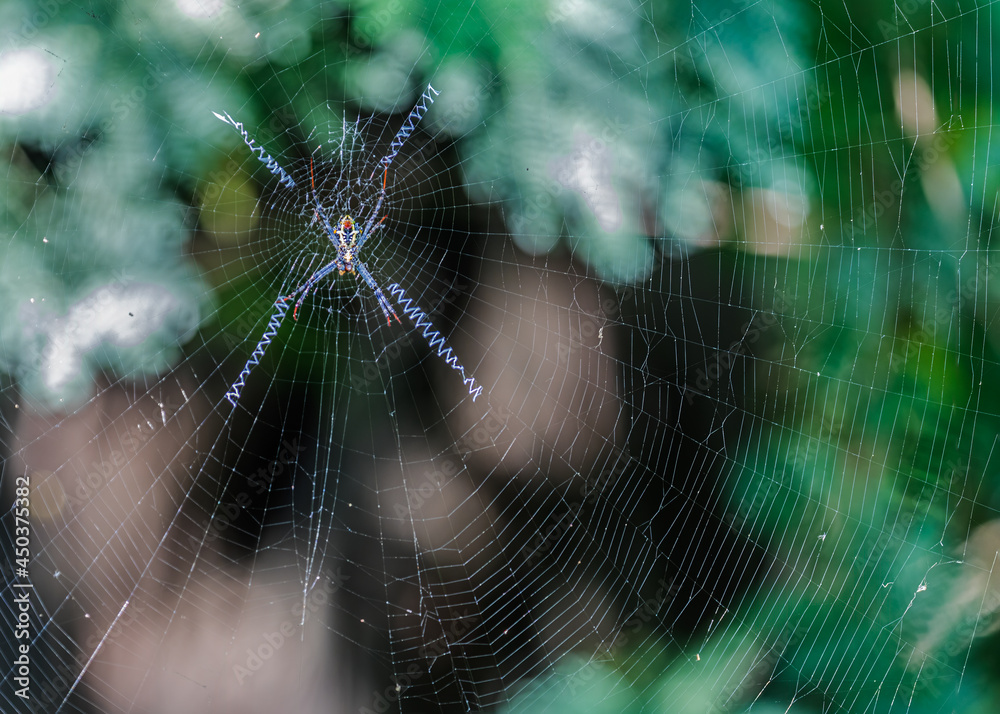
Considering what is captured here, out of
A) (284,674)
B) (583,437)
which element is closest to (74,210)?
(284,674)

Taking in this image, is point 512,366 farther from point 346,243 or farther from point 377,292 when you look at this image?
point 346,243

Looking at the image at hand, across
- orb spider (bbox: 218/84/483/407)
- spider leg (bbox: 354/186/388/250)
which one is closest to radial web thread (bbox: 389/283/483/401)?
orb spider (bbox: 218/84/483/407)

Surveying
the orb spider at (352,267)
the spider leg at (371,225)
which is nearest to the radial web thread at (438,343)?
the orb spider at (352,267)

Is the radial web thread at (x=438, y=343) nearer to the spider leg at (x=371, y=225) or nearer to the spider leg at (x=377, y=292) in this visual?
the spider leg at (x=377, y=292)

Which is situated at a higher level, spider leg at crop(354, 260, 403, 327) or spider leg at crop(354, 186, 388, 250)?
spider leg at crop(354, 186, 388, 250)

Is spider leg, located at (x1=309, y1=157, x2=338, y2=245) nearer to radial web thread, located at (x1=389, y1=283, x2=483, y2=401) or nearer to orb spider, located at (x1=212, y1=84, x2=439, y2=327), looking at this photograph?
orb spider, located at (x1=212, y1=84, x2=439, y2=327)

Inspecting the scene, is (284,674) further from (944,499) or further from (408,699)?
(944,499)

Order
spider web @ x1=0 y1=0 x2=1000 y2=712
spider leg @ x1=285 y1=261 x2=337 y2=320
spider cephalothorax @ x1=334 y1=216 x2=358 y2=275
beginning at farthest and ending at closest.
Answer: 1. spider cephalothorax @ x1=334 y1=216 x2=358 y2=275
2. spider leg @ x1=285 y1=261 x2=337 y2=320
3. spider web @ x1=0 y1=0 x2=1000 y2=712
